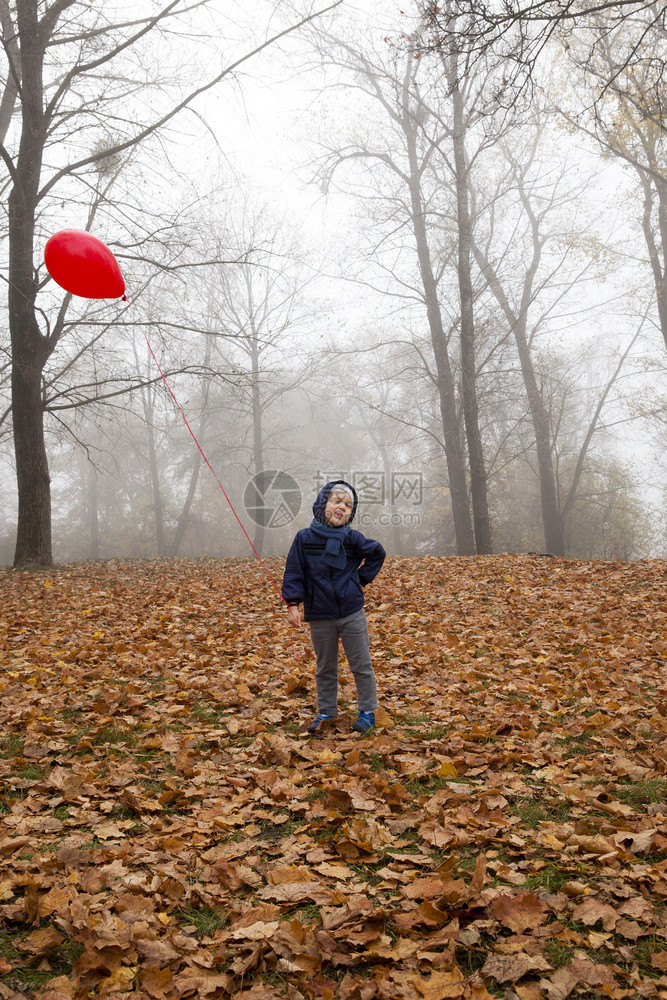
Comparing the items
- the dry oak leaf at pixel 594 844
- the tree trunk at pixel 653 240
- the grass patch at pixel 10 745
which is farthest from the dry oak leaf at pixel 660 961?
the tree trunk at pixel 653 240

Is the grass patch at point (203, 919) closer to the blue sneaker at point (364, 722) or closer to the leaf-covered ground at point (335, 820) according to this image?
the leaf-covered ground at point (335, 820)

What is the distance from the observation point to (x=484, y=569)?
10625 mm

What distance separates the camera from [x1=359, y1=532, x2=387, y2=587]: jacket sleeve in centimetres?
466

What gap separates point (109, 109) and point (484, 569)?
9.83 meters

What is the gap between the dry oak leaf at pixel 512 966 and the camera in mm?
2092

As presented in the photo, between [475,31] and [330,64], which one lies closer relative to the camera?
[475,31]

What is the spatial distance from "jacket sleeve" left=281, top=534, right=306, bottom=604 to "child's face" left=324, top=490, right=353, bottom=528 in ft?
0.89

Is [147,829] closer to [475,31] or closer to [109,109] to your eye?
→ [475,31]

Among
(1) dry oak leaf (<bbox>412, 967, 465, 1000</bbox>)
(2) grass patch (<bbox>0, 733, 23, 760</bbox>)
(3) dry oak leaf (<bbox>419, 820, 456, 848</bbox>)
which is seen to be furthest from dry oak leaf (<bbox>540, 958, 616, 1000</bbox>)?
(2) grass patch (<bbox>0, 733, 23, 760</bbox>)

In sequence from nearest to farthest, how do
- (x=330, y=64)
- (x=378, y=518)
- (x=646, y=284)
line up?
(x=330, y=64)
(x=646, y=284)
(x=378, y=518)

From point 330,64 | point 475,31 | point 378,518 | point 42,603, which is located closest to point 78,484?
point 378,518

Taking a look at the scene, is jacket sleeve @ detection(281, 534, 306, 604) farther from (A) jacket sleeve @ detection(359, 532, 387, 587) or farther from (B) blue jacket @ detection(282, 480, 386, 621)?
(A) jacket sleeve @ detection(359, 532, 387, 587)

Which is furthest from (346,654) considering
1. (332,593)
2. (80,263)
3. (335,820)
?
(80,263)

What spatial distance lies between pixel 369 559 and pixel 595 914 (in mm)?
2673
